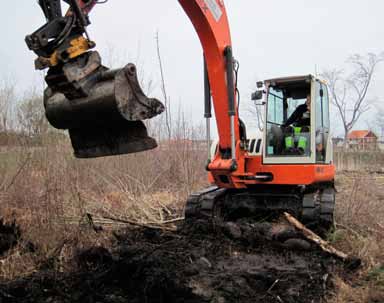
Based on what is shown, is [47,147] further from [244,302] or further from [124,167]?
[244,302]

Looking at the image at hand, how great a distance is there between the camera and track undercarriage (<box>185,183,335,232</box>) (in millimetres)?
5879

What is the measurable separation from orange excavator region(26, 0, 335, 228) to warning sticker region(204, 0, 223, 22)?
1 centimetres

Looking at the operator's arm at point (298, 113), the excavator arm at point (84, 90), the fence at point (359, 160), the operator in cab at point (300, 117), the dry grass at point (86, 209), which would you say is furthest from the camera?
the fence at point (359, 160)

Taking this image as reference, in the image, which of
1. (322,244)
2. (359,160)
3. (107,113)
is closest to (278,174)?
(322,244)

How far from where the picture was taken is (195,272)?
12.8ft

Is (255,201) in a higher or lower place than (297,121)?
lower

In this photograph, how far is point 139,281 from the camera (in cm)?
363

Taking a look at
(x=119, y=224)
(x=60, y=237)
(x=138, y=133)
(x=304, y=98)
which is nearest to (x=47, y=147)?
(x=119, y=224)

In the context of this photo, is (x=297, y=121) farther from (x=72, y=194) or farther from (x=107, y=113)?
(x=107, y=113)

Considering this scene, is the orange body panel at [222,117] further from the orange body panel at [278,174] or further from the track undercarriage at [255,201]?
the track undercarriage at [255,201]

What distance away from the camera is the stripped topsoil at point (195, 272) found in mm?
3391

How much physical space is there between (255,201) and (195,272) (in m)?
2.43

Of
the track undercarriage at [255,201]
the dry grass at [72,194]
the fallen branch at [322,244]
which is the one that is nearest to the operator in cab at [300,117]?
the track undercarriage at [255,201]

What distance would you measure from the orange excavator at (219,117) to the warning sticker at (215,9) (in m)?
0.01
